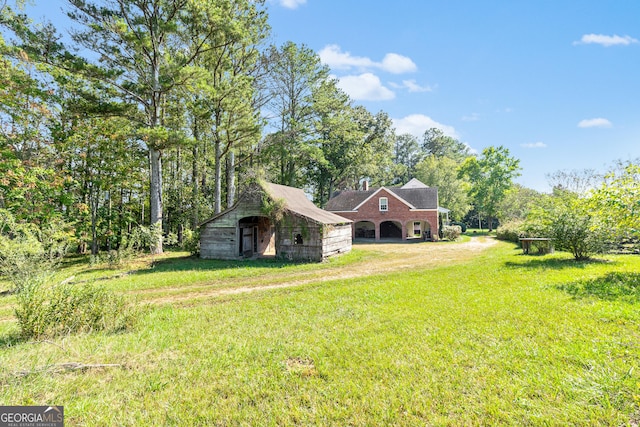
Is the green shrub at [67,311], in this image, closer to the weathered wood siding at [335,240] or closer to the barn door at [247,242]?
the weathered wood siding at [335,240]

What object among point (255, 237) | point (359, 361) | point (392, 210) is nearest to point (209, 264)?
point (255, 237)

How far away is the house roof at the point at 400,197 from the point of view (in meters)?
29.6

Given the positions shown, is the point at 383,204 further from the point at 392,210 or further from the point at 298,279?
the point at 298,279

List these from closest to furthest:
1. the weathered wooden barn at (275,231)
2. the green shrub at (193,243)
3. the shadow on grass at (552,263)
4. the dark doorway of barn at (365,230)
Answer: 1. the shadow on grass at (552,263)
2. the weathered wooden barn at (275,231)
3. the green shrub at (193,243)
4. the dark doorway of barn at (365,230)

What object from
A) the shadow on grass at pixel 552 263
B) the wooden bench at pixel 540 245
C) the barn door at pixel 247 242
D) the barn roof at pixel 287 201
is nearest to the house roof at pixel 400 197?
the barn roof at pixel 287 201

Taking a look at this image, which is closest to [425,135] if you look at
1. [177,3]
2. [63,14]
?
[177,3]

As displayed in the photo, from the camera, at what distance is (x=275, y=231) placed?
1738 centimetres

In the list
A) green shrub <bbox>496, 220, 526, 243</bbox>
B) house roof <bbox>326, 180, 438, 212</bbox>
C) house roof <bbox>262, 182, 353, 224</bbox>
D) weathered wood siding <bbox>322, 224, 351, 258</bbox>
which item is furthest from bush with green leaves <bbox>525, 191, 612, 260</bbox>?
house roof <bbox>326, 180, 438, 212</bbox>

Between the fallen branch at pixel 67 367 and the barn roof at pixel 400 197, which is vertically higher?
the barn roof at pixel 400 197

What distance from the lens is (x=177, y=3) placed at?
54.2 feet

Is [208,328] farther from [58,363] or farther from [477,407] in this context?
[477,407]

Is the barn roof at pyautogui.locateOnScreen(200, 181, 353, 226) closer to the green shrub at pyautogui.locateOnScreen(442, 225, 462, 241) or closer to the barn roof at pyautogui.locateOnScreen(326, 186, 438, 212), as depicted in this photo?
the barn roof at pyautogui.locateOnScreen(326, 186, 438, 212)

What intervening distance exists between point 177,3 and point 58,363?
19760mm

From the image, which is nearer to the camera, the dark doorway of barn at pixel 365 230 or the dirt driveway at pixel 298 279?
the dirt driveway at pixel 298 279
